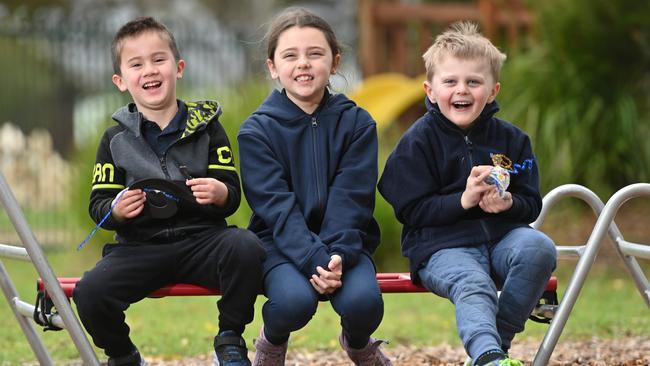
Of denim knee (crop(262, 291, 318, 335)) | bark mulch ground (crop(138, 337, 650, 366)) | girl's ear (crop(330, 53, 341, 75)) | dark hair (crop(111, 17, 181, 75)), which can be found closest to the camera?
denim knee (crop(262, 291, 318, 335))

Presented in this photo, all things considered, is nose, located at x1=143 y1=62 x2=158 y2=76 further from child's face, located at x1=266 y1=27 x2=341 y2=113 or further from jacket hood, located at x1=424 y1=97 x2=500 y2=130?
jacket hood, located at x1=424 y1=97 x2=500 y2=130

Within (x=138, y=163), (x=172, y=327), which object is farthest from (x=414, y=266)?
(x=172, y=327)

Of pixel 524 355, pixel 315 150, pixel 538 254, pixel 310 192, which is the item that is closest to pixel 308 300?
pixel 310 192

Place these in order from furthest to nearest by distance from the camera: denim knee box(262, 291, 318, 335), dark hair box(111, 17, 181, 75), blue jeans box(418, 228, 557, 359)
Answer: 1. dark hair box(111, 17, 181, 75)
2. denim knee box(262, 291, 318, 335)
3. blue jeans box(418, 228, 557, 359)

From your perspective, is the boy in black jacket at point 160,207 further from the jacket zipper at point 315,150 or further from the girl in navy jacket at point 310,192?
the jacket zipper at point 315,150

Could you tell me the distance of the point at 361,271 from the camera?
13.8 feet

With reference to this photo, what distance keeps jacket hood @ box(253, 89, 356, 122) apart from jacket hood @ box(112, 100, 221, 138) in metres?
0.19

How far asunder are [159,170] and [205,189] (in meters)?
0.23

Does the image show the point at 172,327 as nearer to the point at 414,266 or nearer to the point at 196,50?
the point at 414,266

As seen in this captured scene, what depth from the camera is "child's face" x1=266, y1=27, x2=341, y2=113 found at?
444 centimetres

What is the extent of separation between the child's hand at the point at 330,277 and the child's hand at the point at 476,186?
0.51 m

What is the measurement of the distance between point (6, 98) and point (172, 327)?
7.07 m

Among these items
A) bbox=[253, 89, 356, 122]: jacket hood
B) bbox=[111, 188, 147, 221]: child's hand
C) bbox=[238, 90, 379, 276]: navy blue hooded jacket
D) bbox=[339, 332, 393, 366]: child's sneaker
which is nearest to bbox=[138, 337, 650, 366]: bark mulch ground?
bbox=[339, 332, 393, 366]: child's sneaker

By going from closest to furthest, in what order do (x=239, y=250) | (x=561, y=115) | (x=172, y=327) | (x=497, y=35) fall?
(x=239, y=250) → (x=172, y=327) → (x=561, y=115) → (x=497, y=35)
